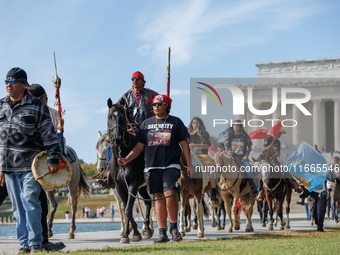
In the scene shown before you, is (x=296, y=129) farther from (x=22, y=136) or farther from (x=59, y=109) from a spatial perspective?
(x=22, y=136)

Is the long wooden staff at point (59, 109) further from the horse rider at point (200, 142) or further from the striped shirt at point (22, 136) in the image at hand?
the horse rider at point (200, 142)

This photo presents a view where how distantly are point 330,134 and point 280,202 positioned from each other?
73.7 m

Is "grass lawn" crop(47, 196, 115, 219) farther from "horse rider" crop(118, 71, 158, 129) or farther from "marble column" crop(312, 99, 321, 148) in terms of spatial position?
"horse rider" crop(118, 71, 158, 129)

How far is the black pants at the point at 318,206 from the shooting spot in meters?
15.0

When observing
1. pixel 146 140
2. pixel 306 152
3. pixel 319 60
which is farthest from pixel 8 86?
pixel 319 60

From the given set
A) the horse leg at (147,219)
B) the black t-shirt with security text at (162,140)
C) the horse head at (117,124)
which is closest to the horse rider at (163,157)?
the black t-shirt with security text at (162,140)

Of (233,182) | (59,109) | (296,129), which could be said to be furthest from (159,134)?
(296,129)

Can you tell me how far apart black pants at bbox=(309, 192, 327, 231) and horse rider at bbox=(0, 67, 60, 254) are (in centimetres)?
954

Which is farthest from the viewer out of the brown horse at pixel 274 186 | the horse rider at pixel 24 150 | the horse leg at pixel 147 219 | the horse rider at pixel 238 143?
the brown horse at pixel 274 186

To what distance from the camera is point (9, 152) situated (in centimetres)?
772

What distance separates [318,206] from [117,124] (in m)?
7.88

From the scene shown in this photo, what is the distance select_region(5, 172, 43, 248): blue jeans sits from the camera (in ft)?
25.0

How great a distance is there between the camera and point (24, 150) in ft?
25.3

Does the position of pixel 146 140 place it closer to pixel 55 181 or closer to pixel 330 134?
pixel 55 181
